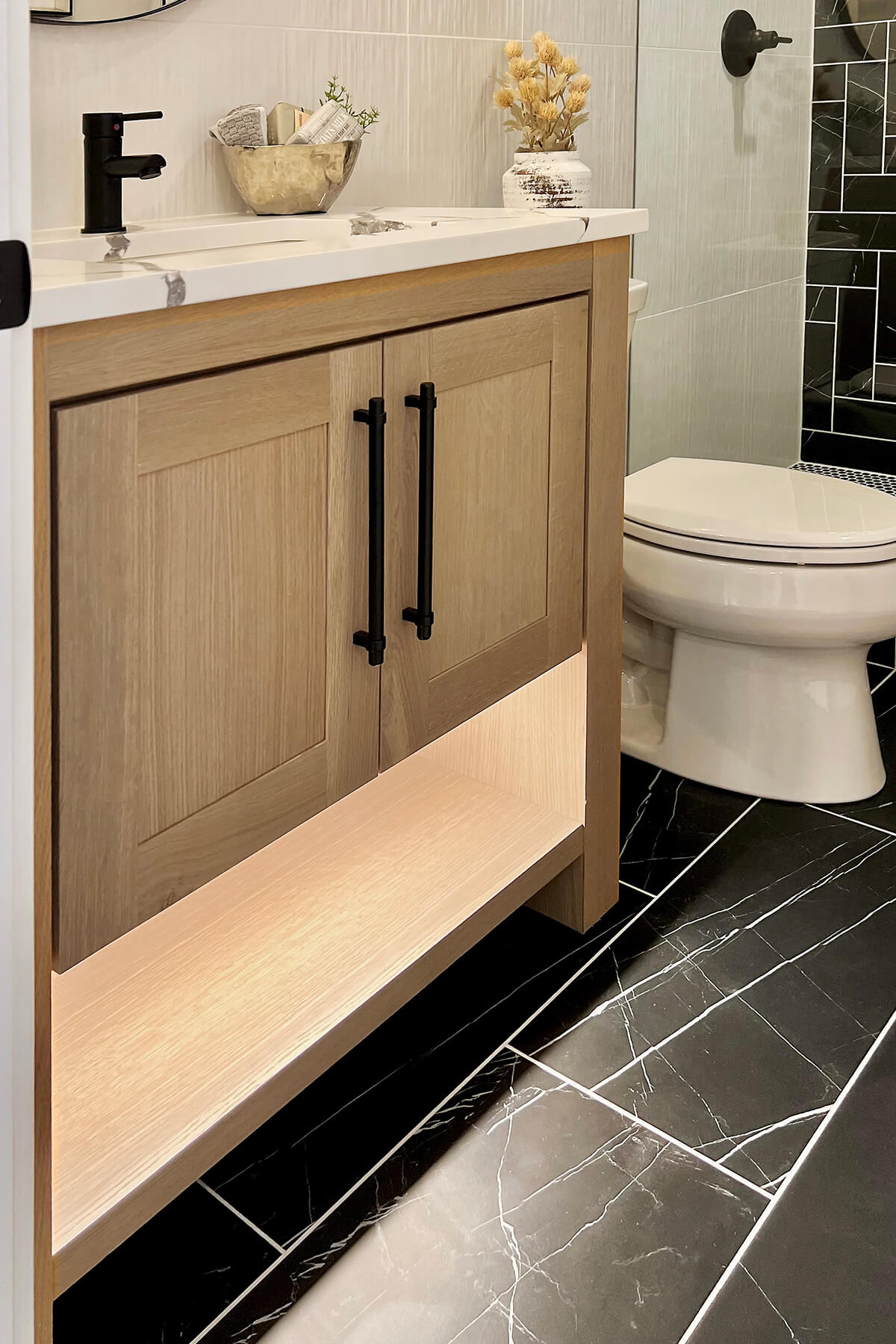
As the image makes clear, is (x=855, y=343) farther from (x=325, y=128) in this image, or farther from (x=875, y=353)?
(x=325, y=128)

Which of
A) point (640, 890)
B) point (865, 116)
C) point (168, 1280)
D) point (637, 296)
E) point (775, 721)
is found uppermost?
point (865, 116)

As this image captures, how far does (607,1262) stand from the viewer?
1.16 metres

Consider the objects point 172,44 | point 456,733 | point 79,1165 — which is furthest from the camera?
point 456,733

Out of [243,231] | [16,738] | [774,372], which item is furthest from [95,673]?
[774,372]

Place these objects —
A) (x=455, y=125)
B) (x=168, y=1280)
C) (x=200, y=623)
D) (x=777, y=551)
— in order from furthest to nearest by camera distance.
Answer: (x=777, y=551) < (x=455, y=125) < (x=168, y=1280) < (x=200, y=623)

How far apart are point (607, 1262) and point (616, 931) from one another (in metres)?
0.57

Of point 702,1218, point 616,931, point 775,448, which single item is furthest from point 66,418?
point 775,448

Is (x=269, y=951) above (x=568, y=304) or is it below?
below

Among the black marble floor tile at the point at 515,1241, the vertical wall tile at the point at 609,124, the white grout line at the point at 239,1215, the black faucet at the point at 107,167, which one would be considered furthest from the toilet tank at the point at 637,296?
the white grout line at the point at 239,1215

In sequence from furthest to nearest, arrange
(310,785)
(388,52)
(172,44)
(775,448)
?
(775,448)
(388,52)
(172,44)
(310,785)

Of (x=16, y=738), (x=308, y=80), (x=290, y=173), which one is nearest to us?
(x=16, y=738)

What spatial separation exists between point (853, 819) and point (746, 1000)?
0.55m

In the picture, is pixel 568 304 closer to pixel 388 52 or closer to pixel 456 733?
pixel 388 52

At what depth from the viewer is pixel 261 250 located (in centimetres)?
103
